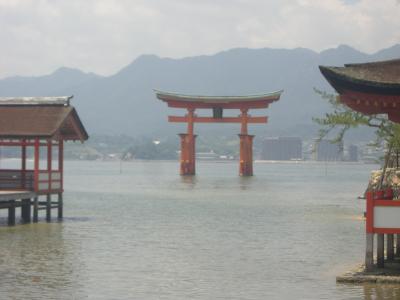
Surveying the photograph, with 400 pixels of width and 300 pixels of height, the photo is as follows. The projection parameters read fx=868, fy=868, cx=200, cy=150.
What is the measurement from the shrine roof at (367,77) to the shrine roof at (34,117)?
1601 centimetres

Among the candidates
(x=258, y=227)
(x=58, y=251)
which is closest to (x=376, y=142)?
(x=58, y=251)

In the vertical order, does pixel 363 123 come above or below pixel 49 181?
above

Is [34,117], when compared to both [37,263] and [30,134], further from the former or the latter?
[37,263]

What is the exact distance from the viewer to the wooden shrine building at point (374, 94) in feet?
51.4

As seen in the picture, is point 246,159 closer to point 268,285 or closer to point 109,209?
point 109,209

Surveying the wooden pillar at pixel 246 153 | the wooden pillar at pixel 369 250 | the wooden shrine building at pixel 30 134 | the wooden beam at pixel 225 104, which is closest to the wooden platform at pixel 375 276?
the wooden pillar at pixel 369 250

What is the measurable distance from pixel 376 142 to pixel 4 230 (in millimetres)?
13832

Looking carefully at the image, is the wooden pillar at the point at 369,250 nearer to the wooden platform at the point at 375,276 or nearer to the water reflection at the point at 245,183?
the wooden platform at the point at 375,276

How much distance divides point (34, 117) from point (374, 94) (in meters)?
17.2

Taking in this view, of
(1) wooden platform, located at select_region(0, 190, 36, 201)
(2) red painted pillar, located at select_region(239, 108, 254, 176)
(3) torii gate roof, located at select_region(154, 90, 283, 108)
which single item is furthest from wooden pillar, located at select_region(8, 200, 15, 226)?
(2) red painted pillar, located at select_region(239, 108, 254, 176)

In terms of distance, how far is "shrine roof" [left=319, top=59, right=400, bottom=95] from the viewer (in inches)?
615

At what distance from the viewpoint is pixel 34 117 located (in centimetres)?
3067

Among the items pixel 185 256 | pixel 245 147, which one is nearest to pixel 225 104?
pixel 245 147

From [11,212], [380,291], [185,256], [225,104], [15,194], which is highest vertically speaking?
[225,104]
